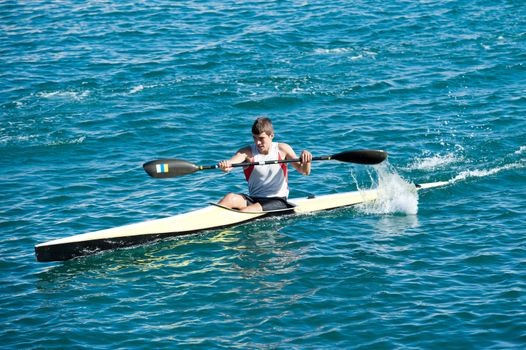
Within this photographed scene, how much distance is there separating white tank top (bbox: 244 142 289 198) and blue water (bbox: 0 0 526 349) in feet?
1.71

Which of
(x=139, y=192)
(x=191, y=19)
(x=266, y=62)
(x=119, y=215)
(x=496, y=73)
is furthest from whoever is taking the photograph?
(x=191, y=19)

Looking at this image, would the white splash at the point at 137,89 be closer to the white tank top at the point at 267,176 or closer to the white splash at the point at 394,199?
the white tank top at the point at 267,176

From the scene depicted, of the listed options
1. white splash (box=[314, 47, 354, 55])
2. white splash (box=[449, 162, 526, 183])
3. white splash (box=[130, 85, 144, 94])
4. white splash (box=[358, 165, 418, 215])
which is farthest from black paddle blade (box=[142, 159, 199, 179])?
white splash (box=[314, 47, 354, 55])

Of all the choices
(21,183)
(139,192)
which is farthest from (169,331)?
(21,183)

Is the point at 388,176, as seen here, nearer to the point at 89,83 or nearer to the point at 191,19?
the point at 89,83

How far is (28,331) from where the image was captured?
10375mm

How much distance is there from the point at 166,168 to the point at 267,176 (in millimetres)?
1483

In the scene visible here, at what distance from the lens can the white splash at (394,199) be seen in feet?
45.1

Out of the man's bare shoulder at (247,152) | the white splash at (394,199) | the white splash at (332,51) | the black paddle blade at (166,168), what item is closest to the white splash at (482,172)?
the white splash at (394,199)

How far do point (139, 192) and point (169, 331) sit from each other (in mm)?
5205

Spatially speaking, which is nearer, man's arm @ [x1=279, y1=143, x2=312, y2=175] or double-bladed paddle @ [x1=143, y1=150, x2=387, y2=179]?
man's arm @ [x1=279, y1=143, x2=312, y2=175]

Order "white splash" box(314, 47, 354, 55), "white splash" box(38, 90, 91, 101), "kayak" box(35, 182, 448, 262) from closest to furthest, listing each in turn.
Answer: "kayak" box(35, 182, 448, 262), "white splash" box(38, 90, 91, 101), "white splash" box(314, 47, 354, 55)

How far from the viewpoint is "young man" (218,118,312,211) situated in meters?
13.1

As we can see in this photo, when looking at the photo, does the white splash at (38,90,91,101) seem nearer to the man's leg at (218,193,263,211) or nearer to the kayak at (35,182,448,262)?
the kayak at (35,182,448,262)
